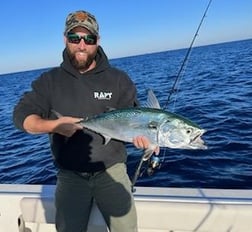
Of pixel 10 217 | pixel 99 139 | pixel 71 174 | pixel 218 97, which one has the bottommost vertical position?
pixel 218 97

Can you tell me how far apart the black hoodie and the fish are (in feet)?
0.81

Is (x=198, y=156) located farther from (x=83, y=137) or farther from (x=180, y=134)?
(x=180, y=134)

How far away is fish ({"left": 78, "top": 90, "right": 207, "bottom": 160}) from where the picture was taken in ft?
9.95

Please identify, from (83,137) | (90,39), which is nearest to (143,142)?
(83,137)

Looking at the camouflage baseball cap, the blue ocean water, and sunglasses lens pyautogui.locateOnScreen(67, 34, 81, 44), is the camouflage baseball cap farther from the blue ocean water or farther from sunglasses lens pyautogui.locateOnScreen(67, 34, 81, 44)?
the blue ocean water

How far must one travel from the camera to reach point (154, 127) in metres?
3.05

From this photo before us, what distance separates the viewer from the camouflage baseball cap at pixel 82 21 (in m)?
3.35

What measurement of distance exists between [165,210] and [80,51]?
1.59 metres

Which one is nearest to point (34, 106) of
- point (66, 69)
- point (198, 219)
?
point (66, 69)

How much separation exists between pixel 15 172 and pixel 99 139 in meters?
6.28

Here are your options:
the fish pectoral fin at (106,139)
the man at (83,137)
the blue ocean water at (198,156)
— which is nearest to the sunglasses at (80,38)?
the man at (83,137)

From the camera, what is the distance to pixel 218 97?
589 inches

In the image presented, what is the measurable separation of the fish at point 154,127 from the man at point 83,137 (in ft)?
0.87

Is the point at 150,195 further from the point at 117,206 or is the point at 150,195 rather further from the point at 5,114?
the point at 5,114
